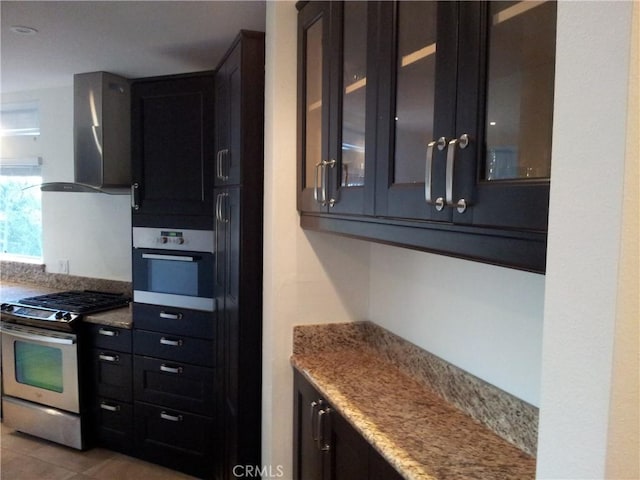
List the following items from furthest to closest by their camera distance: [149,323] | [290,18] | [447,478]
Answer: [149,323] < [290,18] < [447,478]

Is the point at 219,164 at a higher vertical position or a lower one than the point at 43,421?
higher

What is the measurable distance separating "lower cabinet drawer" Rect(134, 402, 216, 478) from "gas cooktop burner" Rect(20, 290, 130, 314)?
26.8 inches

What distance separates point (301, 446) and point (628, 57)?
1.84 meters

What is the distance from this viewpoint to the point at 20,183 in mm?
4273

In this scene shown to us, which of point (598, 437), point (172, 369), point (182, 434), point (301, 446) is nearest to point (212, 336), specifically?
point (172, 369)

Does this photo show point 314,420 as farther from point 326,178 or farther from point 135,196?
point 135,196

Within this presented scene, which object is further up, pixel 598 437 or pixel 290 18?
pixel 290 18

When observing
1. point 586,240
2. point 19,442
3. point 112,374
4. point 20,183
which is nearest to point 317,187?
point 586,240

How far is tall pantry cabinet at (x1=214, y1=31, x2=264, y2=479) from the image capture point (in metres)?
2.16

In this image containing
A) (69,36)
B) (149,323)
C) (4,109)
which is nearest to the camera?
(69,36)

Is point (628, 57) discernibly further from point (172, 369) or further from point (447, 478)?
point (172, 369)

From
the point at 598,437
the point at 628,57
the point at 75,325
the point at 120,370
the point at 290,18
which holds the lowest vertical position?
the point at 120,370

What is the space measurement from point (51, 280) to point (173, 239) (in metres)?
1.86

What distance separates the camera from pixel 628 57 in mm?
552
